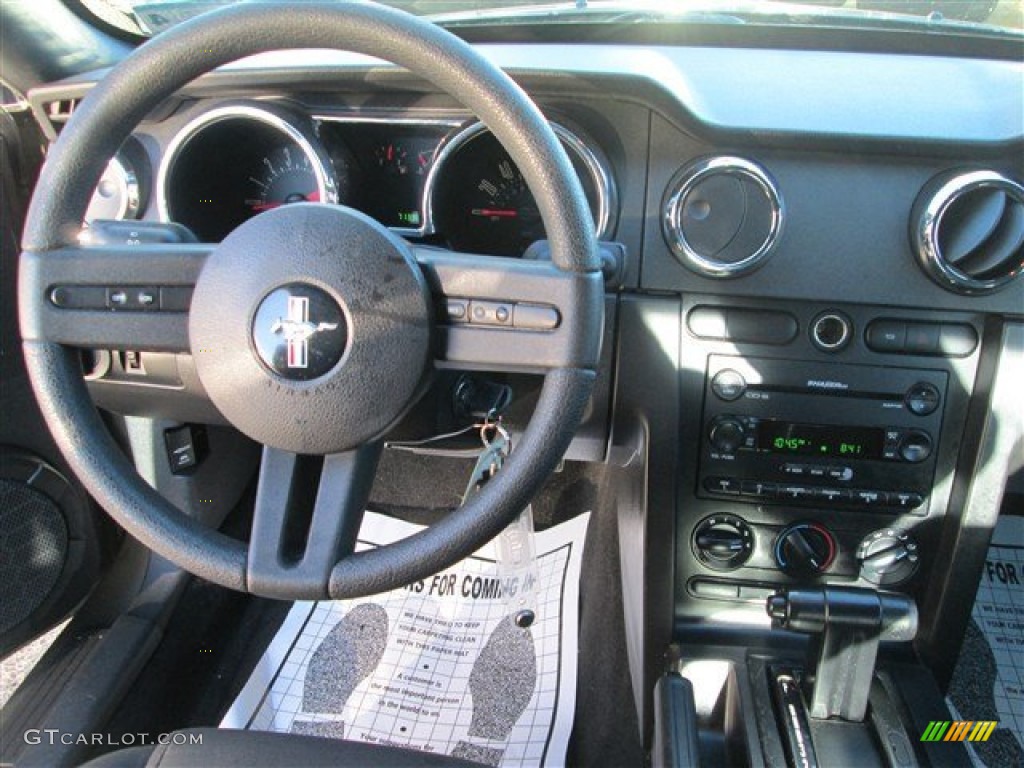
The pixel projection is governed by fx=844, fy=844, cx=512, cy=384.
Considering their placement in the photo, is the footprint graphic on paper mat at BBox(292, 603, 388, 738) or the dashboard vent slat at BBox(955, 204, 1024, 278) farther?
the footprint graphic on paper mat at BBox(292, 603, 388, 738)

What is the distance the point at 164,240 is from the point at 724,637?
1.05 metres

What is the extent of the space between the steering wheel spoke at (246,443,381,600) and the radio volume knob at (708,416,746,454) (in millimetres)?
610

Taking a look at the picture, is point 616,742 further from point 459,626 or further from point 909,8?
point 909,8

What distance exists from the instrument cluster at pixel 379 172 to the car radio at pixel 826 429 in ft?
1.10

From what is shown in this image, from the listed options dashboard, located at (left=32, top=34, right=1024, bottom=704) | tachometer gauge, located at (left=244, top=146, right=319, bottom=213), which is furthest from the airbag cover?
tachometer gauge, located at (left=244, top=146, right=319, bottom=213)

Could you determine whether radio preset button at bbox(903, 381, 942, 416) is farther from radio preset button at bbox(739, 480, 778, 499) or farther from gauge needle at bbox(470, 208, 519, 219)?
gauge needle at bbox(470, 208, 519, 219)

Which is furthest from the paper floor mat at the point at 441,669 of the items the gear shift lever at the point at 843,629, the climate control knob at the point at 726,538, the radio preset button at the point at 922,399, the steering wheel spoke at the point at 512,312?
the steering wheel spoke at the point at 512,312

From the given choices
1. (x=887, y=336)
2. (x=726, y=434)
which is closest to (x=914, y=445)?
(x=887, y=336)

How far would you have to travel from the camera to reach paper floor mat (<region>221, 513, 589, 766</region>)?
1.48 meters

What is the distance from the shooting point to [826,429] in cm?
130

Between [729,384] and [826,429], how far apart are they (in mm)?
165

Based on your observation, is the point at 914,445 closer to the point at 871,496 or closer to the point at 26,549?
the point at 871,496

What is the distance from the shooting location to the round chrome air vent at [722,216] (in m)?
1.21

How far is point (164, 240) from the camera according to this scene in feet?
3.43
